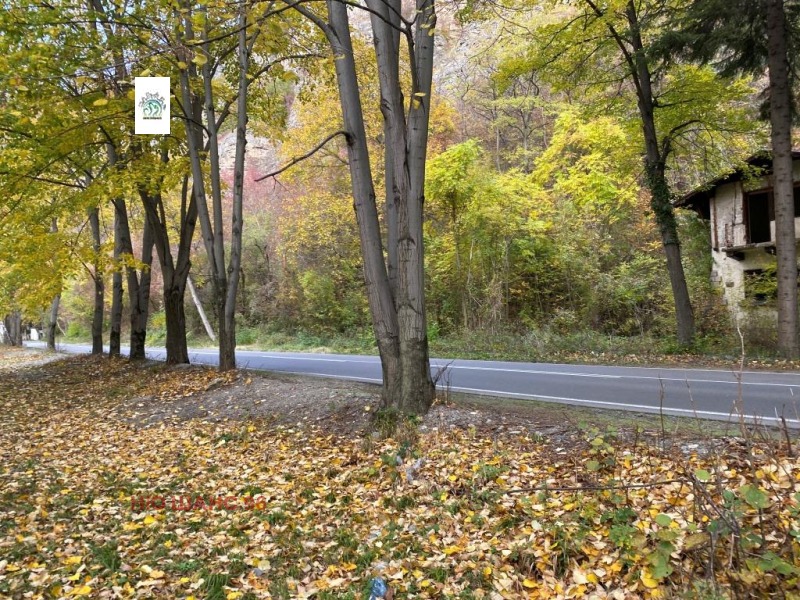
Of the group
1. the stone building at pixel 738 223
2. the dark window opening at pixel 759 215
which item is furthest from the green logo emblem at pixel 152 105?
the dark window opening at pixel 759 215

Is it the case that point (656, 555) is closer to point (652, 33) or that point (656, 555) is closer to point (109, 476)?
point (109, 476)

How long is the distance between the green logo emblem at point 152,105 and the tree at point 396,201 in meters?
5.91

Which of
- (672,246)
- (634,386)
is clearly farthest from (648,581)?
(672,246)

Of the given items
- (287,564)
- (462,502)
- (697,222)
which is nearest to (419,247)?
(462,502)

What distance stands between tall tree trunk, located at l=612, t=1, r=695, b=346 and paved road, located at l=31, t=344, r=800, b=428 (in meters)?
4.09

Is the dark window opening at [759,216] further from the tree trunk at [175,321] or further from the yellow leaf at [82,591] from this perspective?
the yellow leaf at [82,591]

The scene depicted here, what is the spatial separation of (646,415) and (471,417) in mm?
2062

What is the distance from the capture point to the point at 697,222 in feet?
72.7

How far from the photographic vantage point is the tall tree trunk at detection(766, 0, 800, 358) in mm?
12516

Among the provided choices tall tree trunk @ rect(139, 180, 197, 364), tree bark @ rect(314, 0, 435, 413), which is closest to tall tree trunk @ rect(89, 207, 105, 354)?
tall tree trunk @ rect(139, 180, 197, 364)

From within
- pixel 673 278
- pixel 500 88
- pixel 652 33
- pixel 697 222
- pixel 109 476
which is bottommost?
pixel 109 476

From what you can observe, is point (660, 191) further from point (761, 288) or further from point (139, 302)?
point (139, 302)

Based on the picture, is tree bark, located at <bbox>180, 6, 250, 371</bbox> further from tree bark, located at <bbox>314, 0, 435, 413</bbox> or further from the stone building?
the stone building

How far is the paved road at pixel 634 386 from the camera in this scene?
24.8 ft
